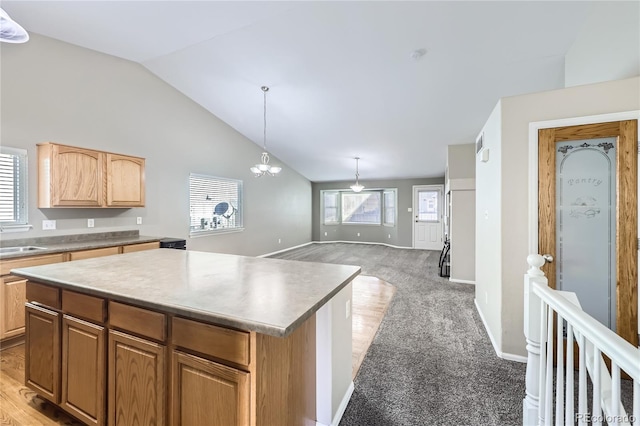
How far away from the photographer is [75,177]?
338 centimetres

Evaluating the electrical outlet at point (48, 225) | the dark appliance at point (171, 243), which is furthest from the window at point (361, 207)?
the electrical outlet at point (48, 225)

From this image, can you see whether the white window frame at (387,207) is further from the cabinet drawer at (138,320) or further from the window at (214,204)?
the cabinet drawer at (138,320)

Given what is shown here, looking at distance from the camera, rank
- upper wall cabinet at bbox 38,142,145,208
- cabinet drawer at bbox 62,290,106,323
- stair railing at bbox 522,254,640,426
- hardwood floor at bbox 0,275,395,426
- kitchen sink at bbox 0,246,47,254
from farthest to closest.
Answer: upper wall cabinet at bbox 38,142,145,208
kitchen sink at bbox 0,246,47,254
hardwood floor at bbox 0,275,395,426
cabinet drawer at bbox 62,290,106,323
stair railing at bbox 522,254,640,426

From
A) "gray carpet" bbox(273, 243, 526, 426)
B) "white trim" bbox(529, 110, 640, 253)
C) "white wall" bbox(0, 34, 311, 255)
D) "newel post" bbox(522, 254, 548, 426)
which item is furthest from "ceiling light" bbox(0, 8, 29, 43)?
"white trim" bbox(529, 110, 640, 253)

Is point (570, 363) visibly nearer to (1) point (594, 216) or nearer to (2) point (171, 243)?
(1) point (594, 216)

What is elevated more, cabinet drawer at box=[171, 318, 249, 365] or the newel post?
cabinet drawer at box=[171, 318, 249, 365]

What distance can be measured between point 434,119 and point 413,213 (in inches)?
191

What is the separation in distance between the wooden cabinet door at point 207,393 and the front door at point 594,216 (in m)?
2.55

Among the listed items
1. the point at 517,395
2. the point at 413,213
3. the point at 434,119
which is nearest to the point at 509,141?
the point at 517,395

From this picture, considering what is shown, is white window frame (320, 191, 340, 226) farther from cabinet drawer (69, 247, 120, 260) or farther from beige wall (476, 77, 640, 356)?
beige wall (476, 77, 640, 356)

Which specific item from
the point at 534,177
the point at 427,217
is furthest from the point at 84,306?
the point at 427,217

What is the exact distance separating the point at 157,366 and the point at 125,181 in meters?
3.43

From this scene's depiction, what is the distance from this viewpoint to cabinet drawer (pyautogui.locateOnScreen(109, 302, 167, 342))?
1309 millimetres

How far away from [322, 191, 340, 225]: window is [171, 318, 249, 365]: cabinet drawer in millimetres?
9434
